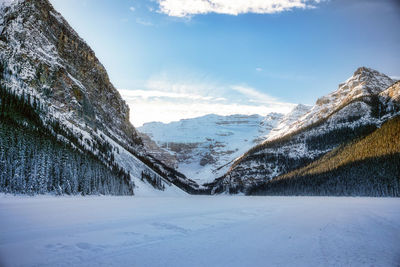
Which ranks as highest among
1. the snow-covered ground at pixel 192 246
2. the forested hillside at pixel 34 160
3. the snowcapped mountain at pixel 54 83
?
the snowcapped mountain at pixel 54 83

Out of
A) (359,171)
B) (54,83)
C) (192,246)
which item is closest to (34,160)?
(192,246)

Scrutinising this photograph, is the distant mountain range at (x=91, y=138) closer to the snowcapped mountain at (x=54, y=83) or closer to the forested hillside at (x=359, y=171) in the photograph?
the forested hillside at (x=359, y=171)

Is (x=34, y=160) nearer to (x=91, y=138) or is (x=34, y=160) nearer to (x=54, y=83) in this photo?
(x=91, y=138)

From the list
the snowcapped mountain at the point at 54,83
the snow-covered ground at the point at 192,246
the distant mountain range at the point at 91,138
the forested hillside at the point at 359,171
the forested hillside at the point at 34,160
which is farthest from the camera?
the forested hillside at the point at 359,171

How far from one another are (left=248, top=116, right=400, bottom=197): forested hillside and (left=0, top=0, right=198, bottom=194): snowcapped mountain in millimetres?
71719

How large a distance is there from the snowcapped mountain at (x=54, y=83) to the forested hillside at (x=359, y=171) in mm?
71719

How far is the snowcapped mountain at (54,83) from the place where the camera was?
79188 mm

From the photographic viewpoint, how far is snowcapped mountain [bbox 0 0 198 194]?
79.2m

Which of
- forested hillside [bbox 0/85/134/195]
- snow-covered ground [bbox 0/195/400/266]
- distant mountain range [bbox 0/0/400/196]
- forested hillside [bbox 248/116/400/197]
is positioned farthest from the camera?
forested hillside [bbox 248/116/400/197]

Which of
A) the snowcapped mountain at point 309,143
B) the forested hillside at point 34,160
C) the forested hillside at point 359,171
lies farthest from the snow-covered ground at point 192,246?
the snowcapped mountain at point 309,143

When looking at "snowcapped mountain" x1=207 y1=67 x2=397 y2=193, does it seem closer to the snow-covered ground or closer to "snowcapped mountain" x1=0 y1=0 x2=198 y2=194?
"snowcapped mountain" x1=0 y1=0 x2=198 y2=194

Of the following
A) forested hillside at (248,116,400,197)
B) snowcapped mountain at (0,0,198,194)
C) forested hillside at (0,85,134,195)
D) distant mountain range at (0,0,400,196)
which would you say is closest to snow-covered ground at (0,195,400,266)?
forested hillside at (0,85,134,195)

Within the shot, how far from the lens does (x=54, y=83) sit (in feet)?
345

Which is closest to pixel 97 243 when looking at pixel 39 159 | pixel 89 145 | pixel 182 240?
pixel 182 240
